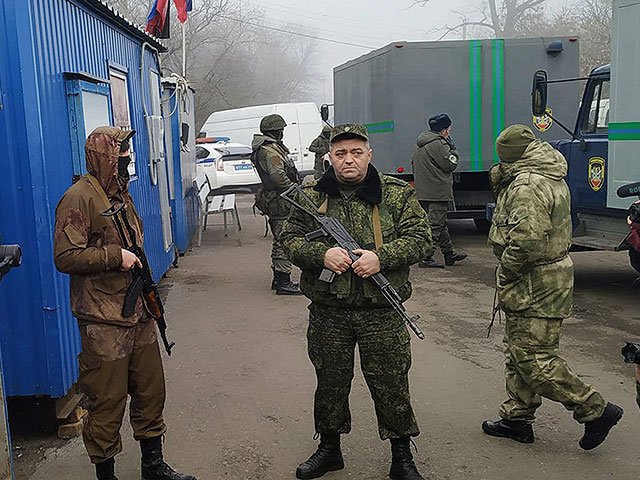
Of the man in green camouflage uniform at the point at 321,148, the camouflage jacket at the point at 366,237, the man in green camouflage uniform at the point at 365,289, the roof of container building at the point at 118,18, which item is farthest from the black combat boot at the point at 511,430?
the man in green camouflage uniform at the point at 321,148

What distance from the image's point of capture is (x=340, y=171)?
3729 millimetres

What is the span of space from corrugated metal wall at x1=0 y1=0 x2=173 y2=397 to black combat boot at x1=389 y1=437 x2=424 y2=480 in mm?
1999

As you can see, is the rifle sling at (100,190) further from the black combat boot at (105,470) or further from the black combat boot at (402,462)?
the black combat boot at (402,462)

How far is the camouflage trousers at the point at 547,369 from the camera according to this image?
402 centimetres

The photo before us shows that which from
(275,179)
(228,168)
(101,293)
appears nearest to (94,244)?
(101,293)

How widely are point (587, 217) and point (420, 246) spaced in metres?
5.01

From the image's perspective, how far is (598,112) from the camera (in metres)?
8.22

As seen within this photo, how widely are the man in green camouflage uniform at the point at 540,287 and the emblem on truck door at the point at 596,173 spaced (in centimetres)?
389

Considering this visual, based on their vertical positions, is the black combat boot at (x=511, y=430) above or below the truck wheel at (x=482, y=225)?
below

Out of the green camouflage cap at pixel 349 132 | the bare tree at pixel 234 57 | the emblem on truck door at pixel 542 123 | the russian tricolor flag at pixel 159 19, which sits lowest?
the green camouflage cap at pixel 349 132

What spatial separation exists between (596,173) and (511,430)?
4.35m

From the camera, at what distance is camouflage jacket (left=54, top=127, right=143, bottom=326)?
3412mm

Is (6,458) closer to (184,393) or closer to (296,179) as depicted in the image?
(184,393)


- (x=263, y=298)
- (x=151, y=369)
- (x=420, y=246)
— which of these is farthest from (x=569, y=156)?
(x=151, y=369)
